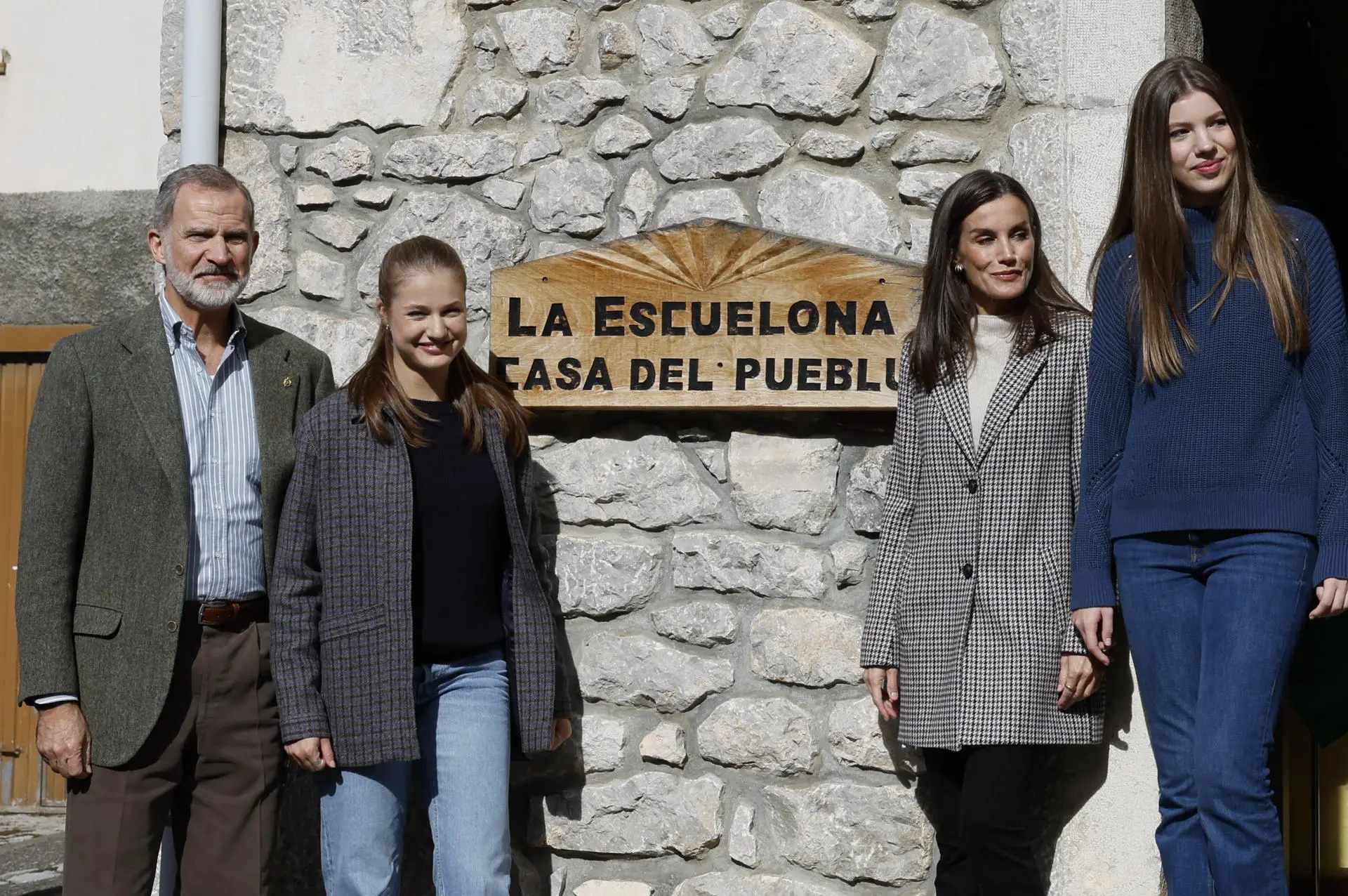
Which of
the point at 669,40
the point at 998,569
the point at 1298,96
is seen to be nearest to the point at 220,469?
the point at 669,40

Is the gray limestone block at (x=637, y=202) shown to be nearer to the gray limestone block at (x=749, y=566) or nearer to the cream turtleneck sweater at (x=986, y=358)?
the gray limestone block at (x=749, y=566)

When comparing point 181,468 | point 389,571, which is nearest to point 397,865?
point 389,571

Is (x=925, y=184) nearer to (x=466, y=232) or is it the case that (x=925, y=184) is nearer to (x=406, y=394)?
(x=466, y=232)

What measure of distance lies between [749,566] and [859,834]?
25.8 inches

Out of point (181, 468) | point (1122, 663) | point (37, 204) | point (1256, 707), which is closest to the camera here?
point (1256, 707)

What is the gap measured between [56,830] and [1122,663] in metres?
3.67

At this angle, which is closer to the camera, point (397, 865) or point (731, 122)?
point (397, 865)

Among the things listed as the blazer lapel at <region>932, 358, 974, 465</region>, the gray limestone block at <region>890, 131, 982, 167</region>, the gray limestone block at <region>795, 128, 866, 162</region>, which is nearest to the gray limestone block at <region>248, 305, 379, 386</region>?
the gray limestone block at <region>795, 128, 866, 162</region>

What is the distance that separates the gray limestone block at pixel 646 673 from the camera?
11.5 feet

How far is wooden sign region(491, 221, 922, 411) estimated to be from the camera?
11.1 ft

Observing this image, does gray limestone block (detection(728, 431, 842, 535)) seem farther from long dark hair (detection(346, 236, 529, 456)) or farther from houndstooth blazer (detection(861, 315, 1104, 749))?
long dark hair (detection(346, 236, 529, 456))

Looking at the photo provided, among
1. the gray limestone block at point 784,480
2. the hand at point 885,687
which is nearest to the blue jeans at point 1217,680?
the hand at point 885,687

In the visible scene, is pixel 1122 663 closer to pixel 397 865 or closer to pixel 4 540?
pixel 397 865

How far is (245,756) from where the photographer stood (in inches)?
119
